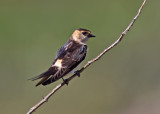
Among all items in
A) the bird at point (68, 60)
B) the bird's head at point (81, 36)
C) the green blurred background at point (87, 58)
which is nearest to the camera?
the bird at point (68, 60)

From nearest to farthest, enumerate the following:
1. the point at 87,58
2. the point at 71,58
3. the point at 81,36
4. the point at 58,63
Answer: the point at 58,63
the point at 71,58
the point at 81,36
the point at 87,58

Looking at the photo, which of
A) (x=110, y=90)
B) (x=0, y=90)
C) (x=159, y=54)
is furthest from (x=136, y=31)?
(x=0, y=90)

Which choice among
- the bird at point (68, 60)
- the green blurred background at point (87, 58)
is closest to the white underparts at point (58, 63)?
the bird at point (68, 60)

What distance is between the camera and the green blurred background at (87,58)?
426 inches

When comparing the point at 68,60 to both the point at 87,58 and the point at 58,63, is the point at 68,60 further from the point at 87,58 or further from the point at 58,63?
the point at 87,58

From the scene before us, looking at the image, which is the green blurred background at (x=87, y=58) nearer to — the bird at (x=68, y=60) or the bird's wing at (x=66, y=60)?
the bird at (x=68, y=60)

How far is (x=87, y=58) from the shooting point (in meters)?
11.6

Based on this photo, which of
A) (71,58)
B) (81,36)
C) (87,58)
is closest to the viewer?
(71,58)

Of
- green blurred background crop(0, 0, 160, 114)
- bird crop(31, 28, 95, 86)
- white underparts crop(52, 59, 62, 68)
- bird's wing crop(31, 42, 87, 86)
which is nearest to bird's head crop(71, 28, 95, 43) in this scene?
bird crop(31, 28, 95, 86)

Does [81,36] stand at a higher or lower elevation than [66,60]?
higher

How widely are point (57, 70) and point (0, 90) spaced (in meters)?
5.35

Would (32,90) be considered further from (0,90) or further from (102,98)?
(102,98)

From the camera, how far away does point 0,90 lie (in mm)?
11367

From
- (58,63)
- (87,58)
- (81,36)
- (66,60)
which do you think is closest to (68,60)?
(66,60)
